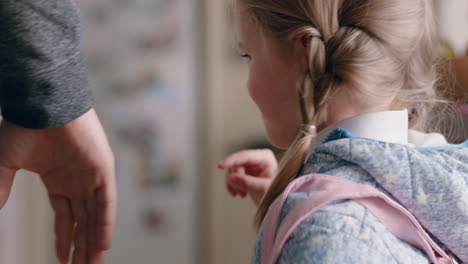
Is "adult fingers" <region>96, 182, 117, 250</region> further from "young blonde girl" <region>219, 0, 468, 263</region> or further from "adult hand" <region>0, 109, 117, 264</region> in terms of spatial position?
"young blonde girl" <region>219, 0, 468, 263</region>

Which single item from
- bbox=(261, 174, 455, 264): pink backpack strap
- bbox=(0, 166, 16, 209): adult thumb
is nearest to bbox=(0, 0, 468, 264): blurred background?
bbox=(0, 166, 16, 209): adult thumb

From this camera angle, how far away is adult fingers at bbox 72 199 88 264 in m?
0.93

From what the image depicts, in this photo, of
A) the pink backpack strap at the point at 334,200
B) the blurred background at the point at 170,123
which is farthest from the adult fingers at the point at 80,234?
the blurred background at the point at 170,123

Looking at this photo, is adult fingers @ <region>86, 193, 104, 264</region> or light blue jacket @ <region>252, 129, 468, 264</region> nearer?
light blue jacket @ <region>252, 129, 468, 264</region>

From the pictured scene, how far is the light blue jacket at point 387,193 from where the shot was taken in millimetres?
596

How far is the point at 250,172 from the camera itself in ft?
3.70

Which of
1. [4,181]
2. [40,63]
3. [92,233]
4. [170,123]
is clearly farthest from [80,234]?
[170,123]

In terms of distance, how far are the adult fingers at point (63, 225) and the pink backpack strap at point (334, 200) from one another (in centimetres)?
42

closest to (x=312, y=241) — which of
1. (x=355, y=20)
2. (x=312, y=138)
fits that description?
(x=312, y=138)

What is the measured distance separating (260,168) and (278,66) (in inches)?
12.4

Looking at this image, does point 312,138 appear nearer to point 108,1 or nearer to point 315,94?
point 315,94

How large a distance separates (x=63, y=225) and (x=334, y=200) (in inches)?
21.0

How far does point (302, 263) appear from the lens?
588mm

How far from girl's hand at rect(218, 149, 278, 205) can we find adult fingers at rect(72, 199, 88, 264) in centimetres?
28
